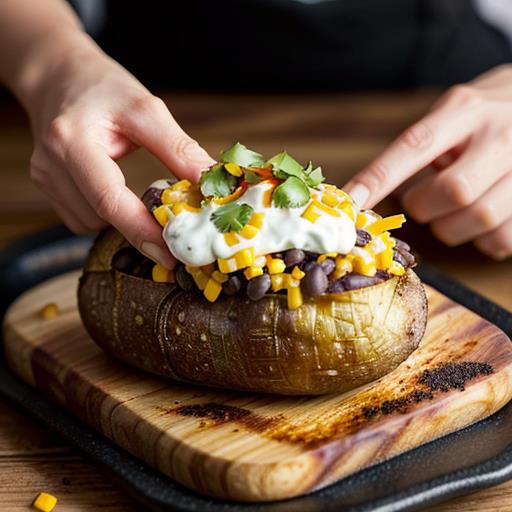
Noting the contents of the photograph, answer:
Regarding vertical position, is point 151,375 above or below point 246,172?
below

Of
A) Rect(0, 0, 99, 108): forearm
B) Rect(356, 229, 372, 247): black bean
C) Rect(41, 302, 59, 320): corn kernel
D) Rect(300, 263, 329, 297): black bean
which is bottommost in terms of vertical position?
Rect(41, 302, 59, 320): corn kernel

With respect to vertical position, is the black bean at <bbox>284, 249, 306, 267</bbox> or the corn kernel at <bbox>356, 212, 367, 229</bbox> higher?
the corn kernel at <bbox>356, 212, 367, 229</bbox>

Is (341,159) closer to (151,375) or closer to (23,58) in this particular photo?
(23,58)

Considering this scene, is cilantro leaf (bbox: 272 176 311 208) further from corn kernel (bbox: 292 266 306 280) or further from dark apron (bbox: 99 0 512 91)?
dark apron (bbox: 99 0 512 91)

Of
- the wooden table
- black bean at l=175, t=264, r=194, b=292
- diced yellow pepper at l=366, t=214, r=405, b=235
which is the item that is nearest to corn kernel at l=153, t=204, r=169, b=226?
black bean at l=175, t=264, r=194, b=292

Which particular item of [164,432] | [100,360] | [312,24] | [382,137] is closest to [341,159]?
[382,137]

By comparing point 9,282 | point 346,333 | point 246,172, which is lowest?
point 9,282
